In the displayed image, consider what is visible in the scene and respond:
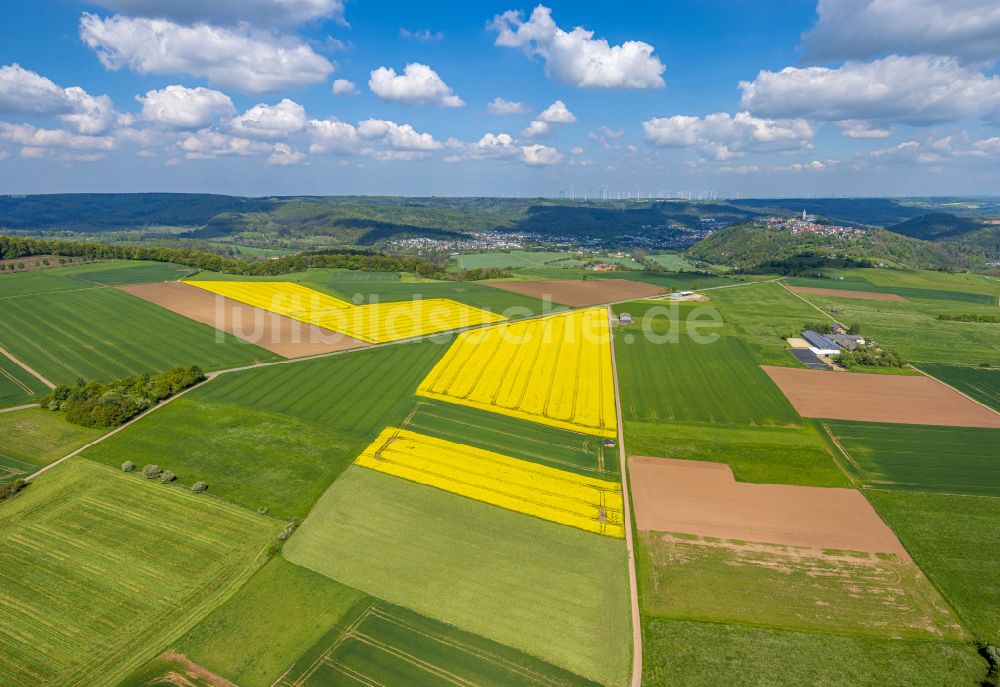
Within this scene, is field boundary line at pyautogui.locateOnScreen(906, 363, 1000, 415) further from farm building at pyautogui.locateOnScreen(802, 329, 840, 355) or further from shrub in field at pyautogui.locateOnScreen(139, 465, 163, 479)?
shrub in field at pyautogui.locateOnScreen(139, 465, 163, 479)

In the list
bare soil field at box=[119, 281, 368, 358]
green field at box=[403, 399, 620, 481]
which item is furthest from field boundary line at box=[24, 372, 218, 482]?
green field at box=[403, 399, 620, 481]

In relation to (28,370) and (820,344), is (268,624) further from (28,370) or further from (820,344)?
(820,344)

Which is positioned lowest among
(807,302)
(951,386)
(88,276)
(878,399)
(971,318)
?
(878,399)

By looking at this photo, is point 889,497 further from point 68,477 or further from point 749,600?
point 68,477

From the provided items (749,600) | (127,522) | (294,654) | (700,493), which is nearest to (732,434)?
(700,493)

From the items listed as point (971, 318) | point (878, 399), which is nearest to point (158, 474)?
point (878, 399)
